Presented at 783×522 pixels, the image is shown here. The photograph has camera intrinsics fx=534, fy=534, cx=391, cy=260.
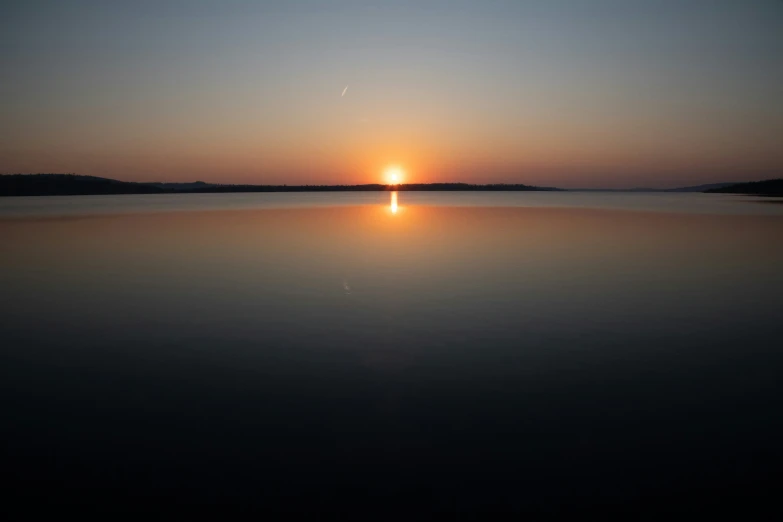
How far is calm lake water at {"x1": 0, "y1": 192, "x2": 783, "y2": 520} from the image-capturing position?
572 cm

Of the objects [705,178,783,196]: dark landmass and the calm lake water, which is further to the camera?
[705,178,783,196]: dark landmass

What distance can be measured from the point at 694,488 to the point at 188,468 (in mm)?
5531

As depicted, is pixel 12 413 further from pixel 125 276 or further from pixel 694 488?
pixel 125 276

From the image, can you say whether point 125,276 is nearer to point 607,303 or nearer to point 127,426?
point 127,426

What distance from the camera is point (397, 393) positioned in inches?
327

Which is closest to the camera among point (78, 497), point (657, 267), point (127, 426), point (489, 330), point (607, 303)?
point (78, 497)

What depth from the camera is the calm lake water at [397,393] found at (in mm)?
5719

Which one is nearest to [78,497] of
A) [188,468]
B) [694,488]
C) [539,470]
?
[188,468]

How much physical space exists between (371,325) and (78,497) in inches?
302

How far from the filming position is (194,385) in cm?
862

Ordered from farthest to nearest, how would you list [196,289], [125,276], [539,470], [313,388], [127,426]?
[125,276] → [196,289] → [313,388] → [127,426] → [539,470]

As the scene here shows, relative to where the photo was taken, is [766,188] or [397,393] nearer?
Answer: [397,393]

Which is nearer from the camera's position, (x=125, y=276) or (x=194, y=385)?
(x=194, y=385)

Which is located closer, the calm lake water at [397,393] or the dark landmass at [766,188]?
the calm lake water at [397,393]
